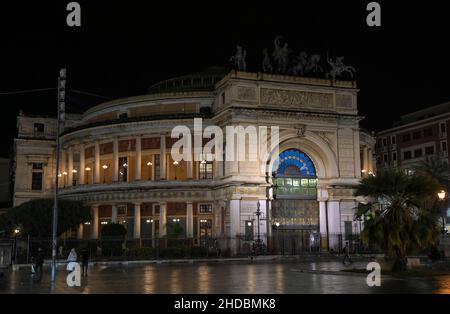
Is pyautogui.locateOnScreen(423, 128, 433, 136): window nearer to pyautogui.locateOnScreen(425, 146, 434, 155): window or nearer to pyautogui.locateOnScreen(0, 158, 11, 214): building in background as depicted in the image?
pyautogui.locateOnScreen(425, 146, 434, 155): window

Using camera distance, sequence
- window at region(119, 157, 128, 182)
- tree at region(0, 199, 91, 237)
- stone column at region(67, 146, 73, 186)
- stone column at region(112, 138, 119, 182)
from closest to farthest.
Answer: tree at region(0, 199, 91, 237) < stone column at region(112, 138, 119, 182) < window at region(119, 157, 128, 182) < stone column at region(67, 146, 73, 186)

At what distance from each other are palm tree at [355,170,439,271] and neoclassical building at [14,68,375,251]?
23.5m

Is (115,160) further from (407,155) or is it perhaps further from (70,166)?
(407,155)

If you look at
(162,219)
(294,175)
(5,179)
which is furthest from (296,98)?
(5,179)

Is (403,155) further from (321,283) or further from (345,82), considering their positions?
(321,283)

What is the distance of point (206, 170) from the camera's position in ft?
218

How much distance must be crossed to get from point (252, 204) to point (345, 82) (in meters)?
18.0

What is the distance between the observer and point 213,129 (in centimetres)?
6469

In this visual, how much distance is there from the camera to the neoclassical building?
60312mm

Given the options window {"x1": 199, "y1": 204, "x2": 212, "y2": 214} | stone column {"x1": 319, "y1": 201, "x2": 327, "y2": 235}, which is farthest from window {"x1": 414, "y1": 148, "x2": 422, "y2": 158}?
window {"x1": 199, "y1": 204, "x2": 212, "y2": 214}

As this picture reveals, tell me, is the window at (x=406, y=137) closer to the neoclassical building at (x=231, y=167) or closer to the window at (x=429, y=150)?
the window at (x=429, y=150)

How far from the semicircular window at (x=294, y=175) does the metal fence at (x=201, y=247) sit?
448 cm

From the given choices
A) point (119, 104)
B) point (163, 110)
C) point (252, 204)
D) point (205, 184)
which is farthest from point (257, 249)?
point (119, 104)

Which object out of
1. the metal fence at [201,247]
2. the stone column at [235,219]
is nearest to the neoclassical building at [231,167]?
the stone column at [235,219]
